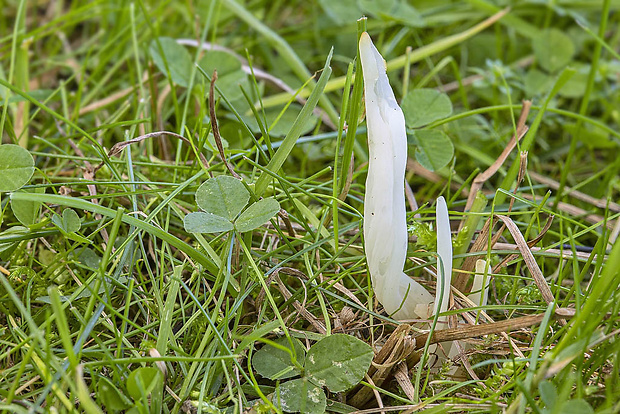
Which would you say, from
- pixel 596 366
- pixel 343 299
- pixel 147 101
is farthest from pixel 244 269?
pixel 147 101

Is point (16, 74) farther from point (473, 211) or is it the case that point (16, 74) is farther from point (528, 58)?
point (528, 58)

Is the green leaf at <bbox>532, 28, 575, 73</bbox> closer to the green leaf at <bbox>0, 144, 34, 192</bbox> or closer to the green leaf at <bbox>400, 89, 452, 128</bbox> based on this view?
the green leaf at <bbox>400, 89, 452, 128</bbox>

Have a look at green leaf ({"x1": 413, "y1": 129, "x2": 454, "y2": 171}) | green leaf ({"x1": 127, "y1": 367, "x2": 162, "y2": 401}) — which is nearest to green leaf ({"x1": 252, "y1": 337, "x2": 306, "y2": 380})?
green leaf ({"x1": 127, "y1": 367, "x2": 162, "y2": 401})

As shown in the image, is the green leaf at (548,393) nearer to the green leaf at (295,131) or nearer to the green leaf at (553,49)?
the green leaf at (295,131)

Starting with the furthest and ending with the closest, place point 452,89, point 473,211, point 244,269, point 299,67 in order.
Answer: point 452,89, point 299,67, point 473,211, point 244,269

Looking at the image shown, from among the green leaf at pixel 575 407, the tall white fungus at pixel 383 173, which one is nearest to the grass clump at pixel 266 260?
the green leaf at pixel 575 407

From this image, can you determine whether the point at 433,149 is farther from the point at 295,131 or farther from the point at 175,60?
the point at 175,60
